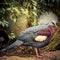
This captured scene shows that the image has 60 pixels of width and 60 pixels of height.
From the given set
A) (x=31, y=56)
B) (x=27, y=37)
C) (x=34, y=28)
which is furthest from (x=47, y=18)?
(x=31, y=56)

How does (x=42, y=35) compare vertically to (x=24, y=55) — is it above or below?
above

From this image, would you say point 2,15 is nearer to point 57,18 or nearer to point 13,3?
point 13,3

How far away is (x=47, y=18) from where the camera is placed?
274 centimetres

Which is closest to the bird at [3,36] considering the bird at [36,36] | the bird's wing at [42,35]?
the bird at [36,36]

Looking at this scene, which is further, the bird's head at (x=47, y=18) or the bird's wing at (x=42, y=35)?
the bird's head at (x=47, y=18)


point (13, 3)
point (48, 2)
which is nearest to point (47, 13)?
point (48, 2)

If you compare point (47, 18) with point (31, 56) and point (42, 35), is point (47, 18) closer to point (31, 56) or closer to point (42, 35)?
point (42, 35)

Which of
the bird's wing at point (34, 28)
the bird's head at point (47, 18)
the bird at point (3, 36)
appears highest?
the bird's head at point (47, 18)

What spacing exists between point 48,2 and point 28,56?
28.2 inches

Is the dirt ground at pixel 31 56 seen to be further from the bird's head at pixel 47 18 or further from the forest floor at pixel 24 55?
the bird's head at pixel 47 18

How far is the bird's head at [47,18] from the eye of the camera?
104 inches

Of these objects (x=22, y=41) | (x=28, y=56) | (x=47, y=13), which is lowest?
(x=28, y=56)

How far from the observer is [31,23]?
264 cm

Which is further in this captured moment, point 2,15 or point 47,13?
point 47,13
